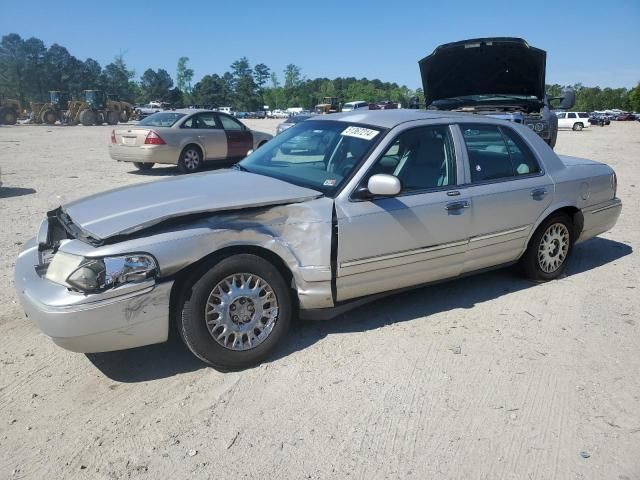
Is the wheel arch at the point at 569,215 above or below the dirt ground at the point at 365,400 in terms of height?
above

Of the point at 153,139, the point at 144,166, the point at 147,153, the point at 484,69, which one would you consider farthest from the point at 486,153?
the point at 144,166

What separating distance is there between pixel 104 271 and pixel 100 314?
0.24 metres

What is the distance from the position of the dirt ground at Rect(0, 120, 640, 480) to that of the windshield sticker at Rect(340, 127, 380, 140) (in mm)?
1428

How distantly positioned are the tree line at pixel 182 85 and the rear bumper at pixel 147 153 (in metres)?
53.7

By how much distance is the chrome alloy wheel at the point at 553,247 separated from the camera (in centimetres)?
485

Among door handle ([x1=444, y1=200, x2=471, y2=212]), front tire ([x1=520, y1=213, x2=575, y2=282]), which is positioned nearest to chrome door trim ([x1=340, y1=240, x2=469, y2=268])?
door handle ([x1=444, y1=200, x2=471, y2=212])

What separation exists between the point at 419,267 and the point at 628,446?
69.3 inches

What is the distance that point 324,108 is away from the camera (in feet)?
167

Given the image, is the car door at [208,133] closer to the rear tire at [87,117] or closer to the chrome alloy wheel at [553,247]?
the chrome alloy wheel at [553,247]

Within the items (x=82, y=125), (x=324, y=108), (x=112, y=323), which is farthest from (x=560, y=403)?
(x=324, y=108)

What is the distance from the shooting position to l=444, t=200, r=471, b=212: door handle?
13.0ft

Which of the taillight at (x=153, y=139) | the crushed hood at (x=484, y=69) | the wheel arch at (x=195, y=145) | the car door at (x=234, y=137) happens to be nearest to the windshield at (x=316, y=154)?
the crushed hood at (x=484, y=69)

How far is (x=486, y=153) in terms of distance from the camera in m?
4.41

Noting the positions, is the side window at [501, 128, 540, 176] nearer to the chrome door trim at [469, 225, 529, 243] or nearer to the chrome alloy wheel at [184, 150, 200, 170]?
the chrome door trim at [469, 225, 529, 243]
